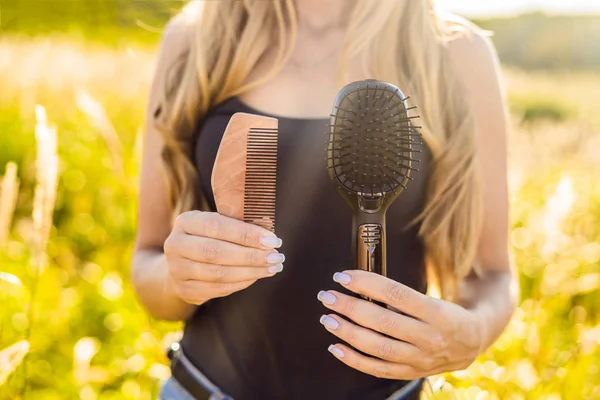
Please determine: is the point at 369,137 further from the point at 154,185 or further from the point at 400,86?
the point at 154,185

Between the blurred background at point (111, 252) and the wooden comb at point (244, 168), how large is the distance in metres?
0.56

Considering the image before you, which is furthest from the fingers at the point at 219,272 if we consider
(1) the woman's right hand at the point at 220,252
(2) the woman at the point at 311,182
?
(2) the woman at the point at 311,182

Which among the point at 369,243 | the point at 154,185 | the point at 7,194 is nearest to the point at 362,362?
the point at 369,243

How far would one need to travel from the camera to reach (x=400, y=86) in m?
1.36

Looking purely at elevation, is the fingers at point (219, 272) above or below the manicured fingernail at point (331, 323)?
above

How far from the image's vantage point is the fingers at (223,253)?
2.97ft

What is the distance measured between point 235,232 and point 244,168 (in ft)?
0.32

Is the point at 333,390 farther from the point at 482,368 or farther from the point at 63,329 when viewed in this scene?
the point at 63,329

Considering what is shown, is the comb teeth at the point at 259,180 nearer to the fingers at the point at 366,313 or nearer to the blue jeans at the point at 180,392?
the fingers at the point at 366,313

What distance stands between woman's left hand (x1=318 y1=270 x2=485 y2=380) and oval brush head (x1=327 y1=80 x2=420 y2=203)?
143 mm

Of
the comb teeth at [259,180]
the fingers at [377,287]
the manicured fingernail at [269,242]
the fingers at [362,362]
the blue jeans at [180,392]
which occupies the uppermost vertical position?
the comb teeth at [259,180]

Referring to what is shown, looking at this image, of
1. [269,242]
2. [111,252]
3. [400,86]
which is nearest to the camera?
[269,242]

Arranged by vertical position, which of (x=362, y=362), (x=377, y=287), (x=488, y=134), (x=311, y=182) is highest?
(x=488, y=134)

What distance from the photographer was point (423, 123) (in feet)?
4.31
